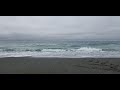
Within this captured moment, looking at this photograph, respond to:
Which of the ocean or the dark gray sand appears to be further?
the ocean

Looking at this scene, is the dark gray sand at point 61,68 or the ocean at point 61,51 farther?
the ocean at point 61,51

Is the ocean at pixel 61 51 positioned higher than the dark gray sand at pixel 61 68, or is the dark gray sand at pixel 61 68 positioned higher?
the ocean at pixel 61 51

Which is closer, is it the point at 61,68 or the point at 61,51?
the point at 61,68

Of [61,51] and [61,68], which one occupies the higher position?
[61,51]

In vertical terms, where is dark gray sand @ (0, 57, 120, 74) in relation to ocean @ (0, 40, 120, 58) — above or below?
below
